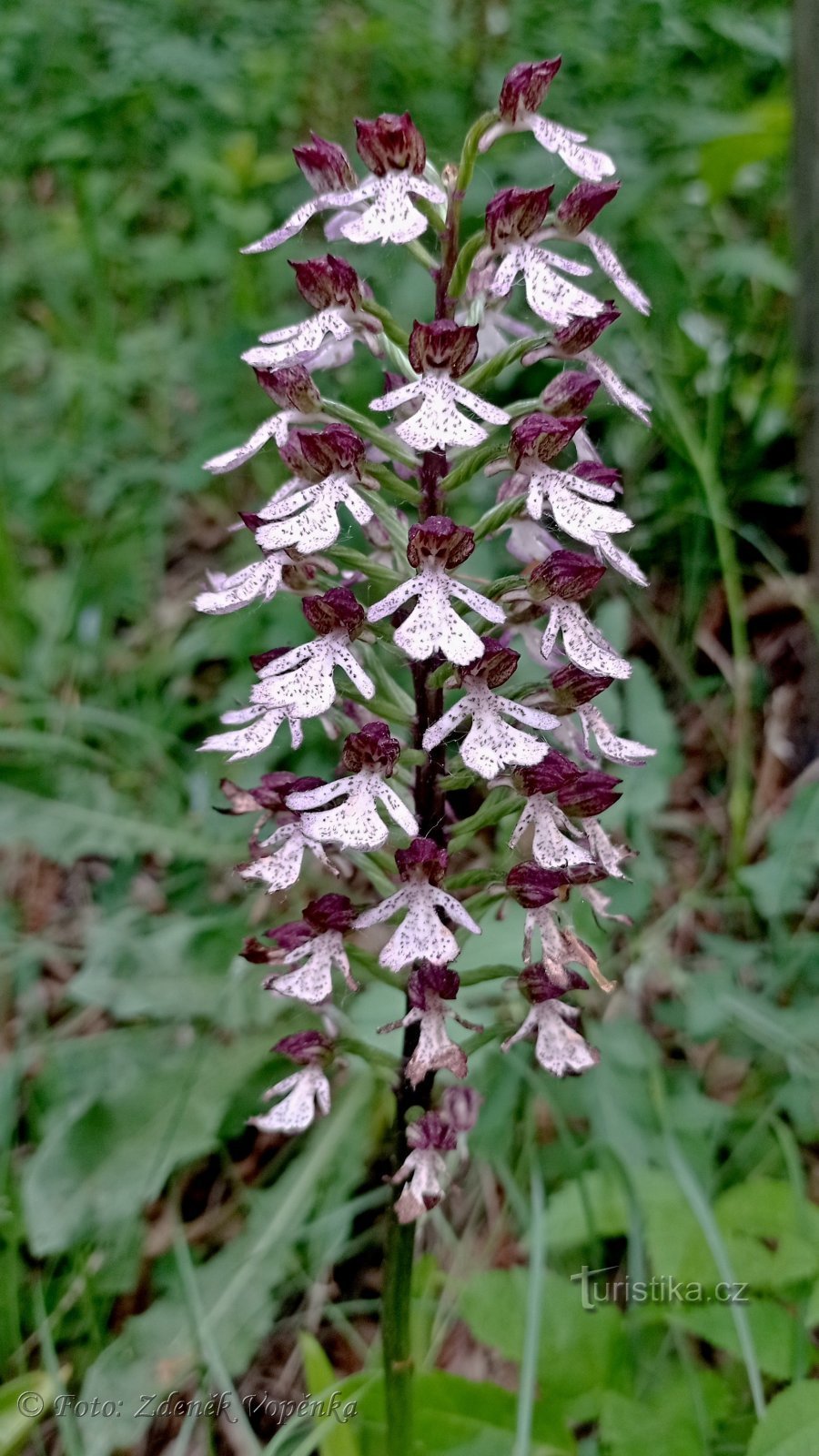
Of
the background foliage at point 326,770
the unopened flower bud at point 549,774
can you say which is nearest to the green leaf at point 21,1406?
the background foliage at point 326,770

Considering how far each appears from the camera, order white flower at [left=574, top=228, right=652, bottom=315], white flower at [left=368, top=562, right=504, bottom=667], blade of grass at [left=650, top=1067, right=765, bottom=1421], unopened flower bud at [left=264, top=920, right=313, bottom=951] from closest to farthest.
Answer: white flower at [left=368, top=562, right=504, bottom=667] → white flower at [left=574, top=228, right=652, bottom=315] → unopened flower bud at [left=264, top=920, right=313, bottom=951] → blade of grass at [left=650, top=1067, right=765, bottom=1421]

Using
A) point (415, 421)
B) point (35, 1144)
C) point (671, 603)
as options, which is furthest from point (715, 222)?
point (35, 1144)

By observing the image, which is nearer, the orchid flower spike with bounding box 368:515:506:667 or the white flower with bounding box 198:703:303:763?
the orchid flower spike with bounding box 368:515:506:667

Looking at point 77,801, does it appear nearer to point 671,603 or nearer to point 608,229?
point 671,603

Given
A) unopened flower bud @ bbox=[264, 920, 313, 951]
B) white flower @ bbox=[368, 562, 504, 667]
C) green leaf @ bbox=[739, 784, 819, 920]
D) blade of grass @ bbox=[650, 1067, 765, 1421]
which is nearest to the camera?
white flower @ bbox=[368, 562, 504, 667]

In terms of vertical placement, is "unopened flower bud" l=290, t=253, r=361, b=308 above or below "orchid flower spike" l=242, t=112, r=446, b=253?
below

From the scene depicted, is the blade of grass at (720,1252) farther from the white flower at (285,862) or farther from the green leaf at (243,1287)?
the white flower at (285,862)

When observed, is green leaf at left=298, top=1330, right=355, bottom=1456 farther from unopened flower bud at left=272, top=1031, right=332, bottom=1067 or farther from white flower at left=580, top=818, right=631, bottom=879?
white flower at left=580, top=818, right=631, bottom=879

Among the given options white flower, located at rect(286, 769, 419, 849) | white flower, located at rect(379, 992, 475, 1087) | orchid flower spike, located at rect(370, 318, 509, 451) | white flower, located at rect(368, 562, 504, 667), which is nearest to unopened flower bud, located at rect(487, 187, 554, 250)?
orchid flower spike, located at rect(370, 318, 509, 451)
